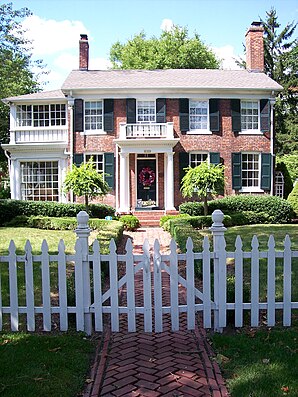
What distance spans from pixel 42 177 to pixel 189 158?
24.0 feet

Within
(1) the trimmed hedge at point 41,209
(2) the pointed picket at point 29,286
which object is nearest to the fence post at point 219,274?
(2) the pointed picket at point 29,286

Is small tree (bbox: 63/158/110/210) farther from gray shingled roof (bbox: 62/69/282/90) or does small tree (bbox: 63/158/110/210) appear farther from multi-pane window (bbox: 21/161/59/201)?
gray shingled roof (bbox: 62/69/282/90)

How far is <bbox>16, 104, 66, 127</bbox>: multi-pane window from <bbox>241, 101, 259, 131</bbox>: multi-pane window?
8.86m

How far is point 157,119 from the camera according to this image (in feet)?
66.8

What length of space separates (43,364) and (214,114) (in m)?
17.9

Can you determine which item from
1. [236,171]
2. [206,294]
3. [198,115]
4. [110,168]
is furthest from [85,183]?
[206,294]

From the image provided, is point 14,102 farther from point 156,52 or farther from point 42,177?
point 156,52

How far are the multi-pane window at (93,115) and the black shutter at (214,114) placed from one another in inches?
208

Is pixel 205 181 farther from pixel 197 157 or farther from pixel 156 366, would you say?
pixel 156 366

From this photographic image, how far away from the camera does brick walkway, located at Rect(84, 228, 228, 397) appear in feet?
11.5

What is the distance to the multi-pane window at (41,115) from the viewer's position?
21.4 metres

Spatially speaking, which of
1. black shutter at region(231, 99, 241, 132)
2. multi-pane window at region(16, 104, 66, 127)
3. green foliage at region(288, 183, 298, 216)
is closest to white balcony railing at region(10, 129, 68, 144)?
multi-pane window at region(16, 104, 66, 127)

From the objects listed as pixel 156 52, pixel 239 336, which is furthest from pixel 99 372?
pixel 156 52

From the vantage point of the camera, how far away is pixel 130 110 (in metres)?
20.3
